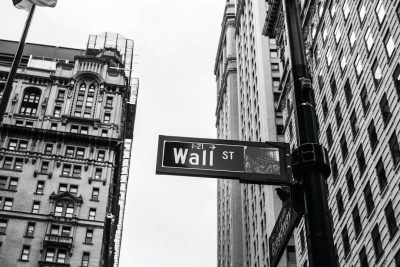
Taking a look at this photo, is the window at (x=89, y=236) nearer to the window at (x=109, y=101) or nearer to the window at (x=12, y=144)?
the window at (x=12, y=144)

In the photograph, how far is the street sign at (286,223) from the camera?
27.8ft

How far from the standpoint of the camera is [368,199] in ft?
129

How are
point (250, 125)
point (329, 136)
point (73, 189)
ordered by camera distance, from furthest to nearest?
point (250, 125)
point (73, 189)
point (329, 136)

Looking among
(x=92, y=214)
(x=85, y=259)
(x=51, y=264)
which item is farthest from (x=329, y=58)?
(x=51, y=264)

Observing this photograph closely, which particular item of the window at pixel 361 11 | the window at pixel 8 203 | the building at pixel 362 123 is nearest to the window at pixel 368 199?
the building at pixel 362 123

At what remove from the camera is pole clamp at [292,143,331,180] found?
841cm

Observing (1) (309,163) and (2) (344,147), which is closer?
(1) (309,163)

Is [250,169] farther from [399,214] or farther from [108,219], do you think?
[108,219]

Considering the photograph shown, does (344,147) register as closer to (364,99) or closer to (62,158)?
(364,99)

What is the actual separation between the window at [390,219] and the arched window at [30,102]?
70550mm

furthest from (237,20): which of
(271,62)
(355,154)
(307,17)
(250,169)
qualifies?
(250,169)

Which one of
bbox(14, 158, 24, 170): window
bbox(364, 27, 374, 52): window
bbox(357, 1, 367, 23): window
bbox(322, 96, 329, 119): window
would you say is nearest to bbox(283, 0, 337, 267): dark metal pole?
bbox(364, 27, 374, 52): window

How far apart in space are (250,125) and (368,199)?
57070 millimetres

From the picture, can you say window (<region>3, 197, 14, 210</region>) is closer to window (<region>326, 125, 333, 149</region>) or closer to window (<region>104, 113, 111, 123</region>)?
window (<region>104, 113, 111, 123</region>)
